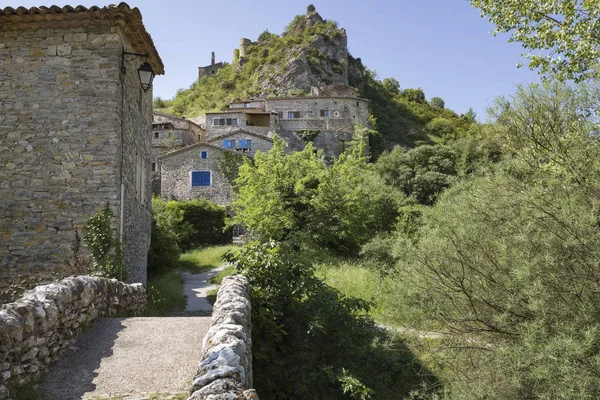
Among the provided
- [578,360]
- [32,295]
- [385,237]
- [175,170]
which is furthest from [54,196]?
[175,170]

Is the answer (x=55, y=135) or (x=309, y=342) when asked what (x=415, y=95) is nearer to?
(x=55, y=135)

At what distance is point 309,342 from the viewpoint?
735 cm

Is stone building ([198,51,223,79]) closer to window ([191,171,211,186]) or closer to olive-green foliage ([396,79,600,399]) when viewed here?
window ([191,171,211,186])

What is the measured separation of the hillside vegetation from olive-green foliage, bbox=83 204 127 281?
47.3 meters

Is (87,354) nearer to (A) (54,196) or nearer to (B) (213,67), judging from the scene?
(A) (54,196)

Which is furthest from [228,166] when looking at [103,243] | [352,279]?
[103,243]

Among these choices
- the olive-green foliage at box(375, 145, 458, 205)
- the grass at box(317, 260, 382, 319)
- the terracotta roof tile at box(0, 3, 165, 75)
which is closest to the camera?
the terracotta roof tile at box(0, 3, 165, 75)

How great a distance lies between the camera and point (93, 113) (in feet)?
28.8

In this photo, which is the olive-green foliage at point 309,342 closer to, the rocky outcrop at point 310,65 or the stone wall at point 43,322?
the stone wall at point 43,322

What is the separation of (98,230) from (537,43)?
8679 millimetres

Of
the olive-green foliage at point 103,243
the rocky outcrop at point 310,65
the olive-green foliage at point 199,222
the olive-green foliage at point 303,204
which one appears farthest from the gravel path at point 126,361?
the rocky outcrop at point 310,65

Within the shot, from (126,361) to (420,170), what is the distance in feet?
99.3

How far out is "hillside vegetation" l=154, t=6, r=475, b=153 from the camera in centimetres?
5859

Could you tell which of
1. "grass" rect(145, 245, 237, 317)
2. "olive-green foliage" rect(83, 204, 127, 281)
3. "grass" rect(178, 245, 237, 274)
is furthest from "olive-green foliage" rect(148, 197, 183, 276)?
"olive-green foliage" rect(83, 204, 127, 281)
